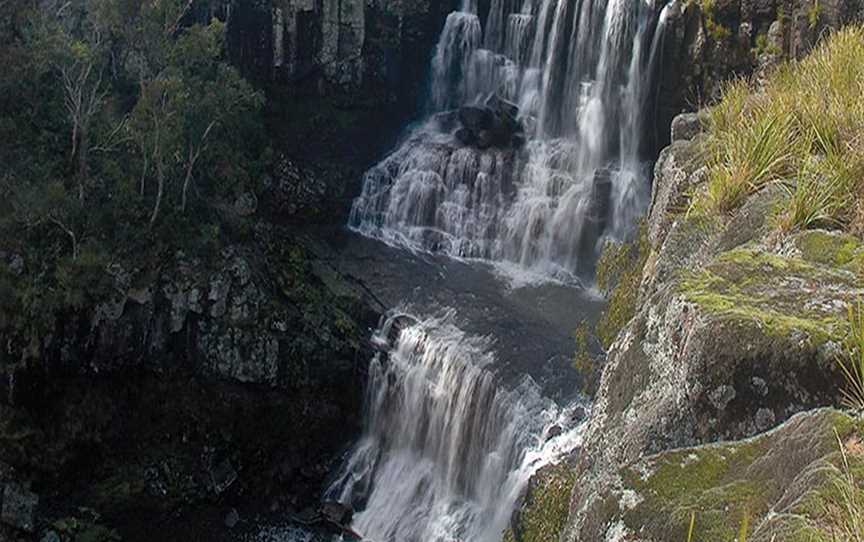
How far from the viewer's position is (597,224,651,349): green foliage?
9.90 m

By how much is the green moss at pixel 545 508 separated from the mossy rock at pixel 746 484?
6.28 metres

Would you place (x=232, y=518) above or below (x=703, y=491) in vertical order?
below

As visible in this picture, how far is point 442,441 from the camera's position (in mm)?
16328

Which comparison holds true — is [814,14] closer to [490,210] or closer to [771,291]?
[490,210]

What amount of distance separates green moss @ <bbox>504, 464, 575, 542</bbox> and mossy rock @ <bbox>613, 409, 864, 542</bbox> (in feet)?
20.6

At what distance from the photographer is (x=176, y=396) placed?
17.9 metres

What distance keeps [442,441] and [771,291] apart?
12.0 m

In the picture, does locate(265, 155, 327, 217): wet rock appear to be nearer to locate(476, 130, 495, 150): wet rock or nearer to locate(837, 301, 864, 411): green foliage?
locate(476, 130, 495, 150): wet rock

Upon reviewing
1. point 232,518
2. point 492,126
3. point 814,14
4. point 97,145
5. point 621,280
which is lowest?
point 232,518

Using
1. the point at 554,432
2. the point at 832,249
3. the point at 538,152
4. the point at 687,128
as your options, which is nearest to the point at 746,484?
the point at 832,249

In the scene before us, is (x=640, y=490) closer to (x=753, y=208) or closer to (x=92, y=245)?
(x=753, y=208)

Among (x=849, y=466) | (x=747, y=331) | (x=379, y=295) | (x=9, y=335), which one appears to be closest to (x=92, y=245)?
(x=9, y=335)

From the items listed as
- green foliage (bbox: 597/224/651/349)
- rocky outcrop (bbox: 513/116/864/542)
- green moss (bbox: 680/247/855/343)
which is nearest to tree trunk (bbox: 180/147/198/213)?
green foliage (bbox: 597/224/651/349)

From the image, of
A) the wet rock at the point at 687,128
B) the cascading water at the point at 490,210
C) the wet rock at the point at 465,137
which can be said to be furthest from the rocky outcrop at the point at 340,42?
the wet rock at the point at 687,128
